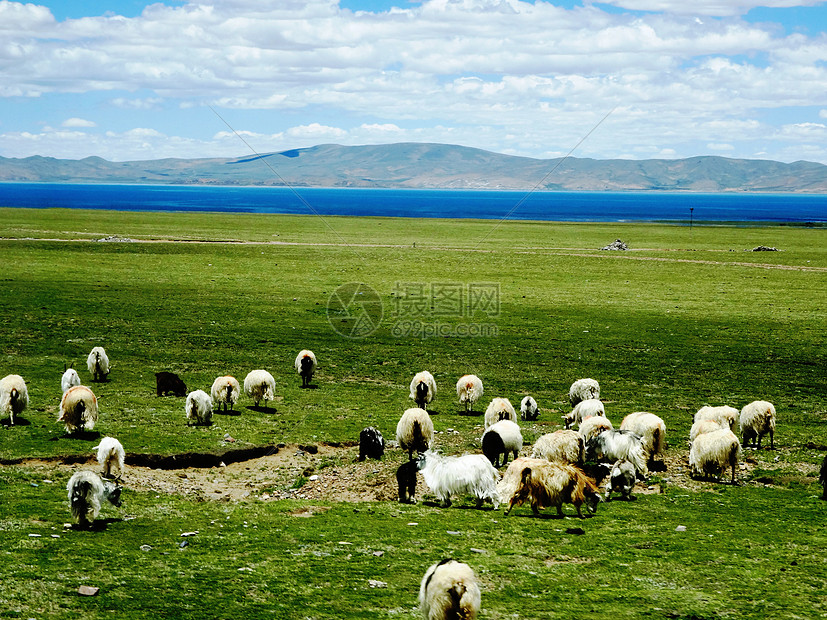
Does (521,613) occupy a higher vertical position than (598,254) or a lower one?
lower

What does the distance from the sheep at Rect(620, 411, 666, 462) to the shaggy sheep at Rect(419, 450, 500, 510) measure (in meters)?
3.70

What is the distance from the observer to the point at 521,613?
348 inches

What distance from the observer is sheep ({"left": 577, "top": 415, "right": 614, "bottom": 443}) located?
15.3m

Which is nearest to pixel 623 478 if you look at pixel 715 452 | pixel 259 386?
pixel 715 452

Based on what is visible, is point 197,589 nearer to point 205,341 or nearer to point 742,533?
point 742,533

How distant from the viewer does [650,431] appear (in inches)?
599

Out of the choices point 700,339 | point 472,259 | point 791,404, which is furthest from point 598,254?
point 791,404

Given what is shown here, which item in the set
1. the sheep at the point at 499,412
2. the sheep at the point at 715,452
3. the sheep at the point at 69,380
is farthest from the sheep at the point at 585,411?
the sheep at the point at 69,380

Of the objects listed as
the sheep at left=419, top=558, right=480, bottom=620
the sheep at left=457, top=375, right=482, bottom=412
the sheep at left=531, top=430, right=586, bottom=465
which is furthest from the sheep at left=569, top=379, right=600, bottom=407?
the sheep at left=419, top=558, right=480, bottom=620

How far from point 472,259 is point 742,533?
159ft

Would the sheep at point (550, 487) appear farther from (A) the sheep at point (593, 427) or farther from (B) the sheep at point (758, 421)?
(B) the sheep at point (758, 421)

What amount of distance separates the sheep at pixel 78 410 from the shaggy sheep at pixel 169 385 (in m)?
3.94

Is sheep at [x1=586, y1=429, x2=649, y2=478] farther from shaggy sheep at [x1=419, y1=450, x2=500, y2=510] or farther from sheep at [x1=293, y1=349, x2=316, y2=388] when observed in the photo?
sheep at [x1=293, y1=349, x2=316, y2=388]

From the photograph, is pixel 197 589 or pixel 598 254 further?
pixel 598 254
